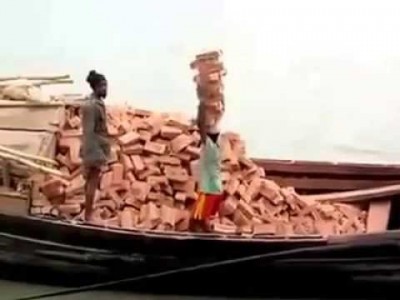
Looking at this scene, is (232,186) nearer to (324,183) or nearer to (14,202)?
(324,183)

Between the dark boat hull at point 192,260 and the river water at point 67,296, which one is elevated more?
the dark boat hull at point 192,260

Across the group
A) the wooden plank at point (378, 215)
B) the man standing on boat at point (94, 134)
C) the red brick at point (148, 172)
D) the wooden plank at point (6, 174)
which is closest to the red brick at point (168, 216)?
the red brick at point (148, 172)

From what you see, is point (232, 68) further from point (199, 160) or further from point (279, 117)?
point (199, 160)

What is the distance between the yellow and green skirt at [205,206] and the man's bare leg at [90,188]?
281 millimetres

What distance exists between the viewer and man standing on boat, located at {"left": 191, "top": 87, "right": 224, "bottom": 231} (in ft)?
9.60

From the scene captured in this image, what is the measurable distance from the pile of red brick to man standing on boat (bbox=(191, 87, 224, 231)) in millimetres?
47

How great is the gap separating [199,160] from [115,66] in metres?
0.67

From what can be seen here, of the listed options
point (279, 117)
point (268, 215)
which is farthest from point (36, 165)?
point (279, 117)

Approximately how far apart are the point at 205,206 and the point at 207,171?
0.10 metres

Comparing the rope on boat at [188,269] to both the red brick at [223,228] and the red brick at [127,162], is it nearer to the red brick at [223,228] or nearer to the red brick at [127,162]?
the red brick at [223,228]

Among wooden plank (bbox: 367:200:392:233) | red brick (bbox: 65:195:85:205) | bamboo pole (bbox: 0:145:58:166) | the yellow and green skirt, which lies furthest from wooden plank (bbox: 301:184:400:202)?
bamboo pole (bbox: 0:145:58:166)

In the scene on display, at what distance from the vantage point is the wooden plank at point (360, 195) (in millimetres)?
3170

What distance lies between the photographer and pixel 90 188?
2920mm

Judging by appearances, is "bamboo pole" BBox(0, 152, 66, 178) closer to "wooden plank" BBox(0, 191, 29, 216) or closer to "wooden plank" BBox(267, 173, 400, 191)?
"wooden plank" BBox(0, 191, 29, 216)
